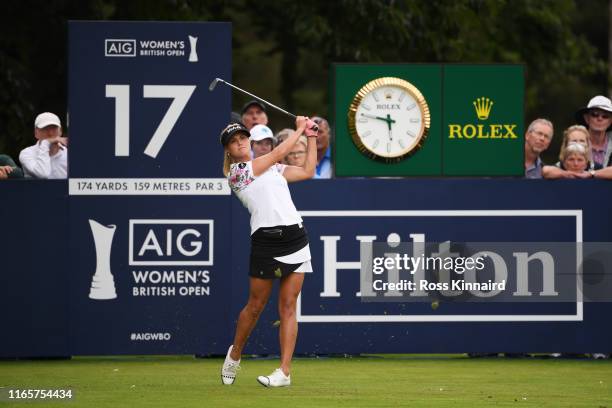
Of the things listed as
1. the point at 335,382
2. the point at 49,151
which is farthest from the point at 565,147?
the point at 49,151

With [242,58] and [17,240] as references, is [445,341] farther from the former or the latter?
[242,58]

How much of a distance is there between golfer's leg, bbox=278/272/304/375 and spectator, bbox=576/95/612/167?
14.2 ft

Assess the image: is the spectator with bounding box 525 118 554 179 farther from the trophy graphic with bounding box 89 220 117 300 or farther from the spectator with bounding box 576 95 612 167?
the trophy graphic with bounding box 89 220 117 300

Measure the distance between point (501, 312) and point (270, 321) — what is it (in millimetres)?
2177

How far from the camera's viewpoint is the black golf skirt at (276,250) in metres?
→ 12.0

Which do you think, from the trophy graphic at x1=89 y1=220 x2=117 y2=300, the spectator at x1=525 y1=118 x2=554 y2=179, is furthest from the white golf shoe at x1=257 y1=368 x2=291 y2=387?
the spectator at x1=525 y1=118 x2=554 y2=179

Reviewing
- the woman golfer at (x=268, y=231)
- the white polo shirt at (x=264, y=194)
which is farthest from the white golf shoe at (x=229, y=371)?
the white polo shirt at (x=264, y=194)

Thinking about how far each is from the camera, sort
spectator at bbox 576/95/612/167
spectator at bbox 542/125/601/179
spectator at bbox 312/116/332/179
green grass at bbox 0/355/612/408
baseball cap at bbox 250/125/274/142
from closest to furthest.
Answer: green grass at bbox 0/355/612/408, baseball cap at bbox 250/125/274/142, spectator at bbox 542/125/601/179, spectator at bbox 576/95/612/167, spectator at bbox 312/116/332/179

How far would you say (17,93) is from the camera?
70.6ft

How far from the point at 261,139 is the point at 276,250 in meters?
1.81

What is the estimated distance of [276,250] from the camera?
39.3 ft

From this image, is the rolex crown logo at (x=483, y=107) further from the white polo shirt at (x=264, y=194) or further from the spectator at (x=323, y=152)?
the white polo shirt at (x=264, y=194)

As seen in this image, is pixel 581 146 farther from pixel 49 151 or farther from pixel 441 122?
pixel 49 151

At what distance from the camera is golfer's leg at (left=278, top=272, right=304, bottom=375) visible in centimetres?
1173
